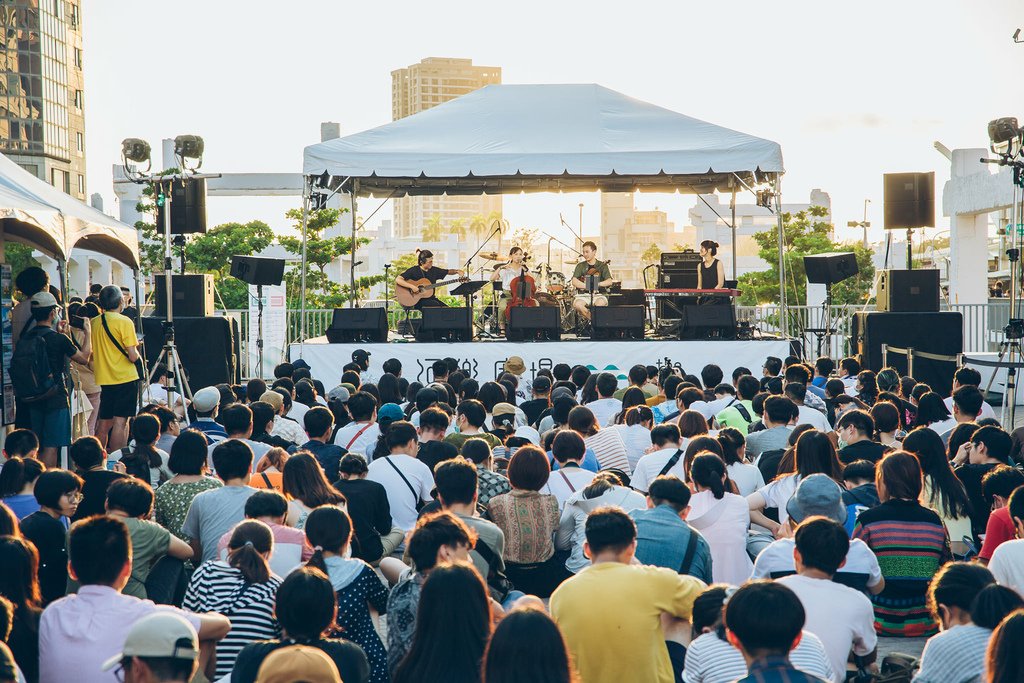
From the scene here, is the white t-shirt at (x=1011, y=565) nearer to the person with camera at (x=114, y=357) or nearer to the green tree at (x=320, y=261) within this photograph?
the person with camera at (x=114, y=357)

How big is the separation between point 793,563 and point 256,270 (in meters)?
12.9

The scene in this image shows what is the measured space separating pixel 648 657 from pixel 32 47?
8625 cm

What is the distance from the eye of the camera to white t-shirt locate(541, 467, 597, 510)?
18.5ft

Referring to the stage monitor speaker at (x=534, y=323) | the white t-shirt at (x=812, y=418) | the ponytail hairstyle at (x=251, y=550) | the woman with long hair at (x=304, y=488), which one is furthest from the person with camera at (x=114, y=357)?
the ponytail hairstyle at (x=251, y=550)

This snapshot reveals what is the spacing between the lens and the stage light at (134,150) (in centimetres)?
1287

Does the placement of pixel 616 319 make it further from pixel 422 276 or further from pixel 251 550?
pixel 251 550

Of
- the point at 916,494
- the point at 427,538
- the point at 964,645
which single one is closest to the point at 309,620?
the point at 427,538

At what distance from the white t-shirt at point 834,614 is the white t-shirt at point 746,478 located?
82.3 inches

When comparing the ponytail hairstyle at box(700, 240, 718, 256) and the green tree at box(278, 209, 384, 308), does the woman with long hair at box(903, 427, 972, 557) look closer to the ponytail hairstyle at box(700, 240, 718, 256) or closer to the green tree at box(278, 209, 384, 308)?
the ponytail hairstyle at box(700, 240, 718, 256)

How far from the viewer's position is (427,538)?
363cm

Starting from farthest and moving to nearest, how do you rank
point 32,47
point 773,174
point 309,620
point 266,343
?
1. point 32,47
2. point 266,343
3. point 773,174
4. point 309,620

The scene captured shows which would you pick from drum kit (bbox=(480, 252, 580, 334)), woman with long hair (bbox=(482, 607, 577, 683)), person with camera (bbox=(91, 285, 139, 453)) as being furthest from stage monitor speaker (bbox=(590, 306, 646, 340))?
woman with long hair (bbox=(482, 607, 577, 683))

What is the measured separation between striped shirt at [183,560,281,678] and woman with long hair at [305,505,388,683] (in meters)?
0.21

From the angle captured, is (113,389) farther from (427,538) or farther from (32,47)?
(32,47)
